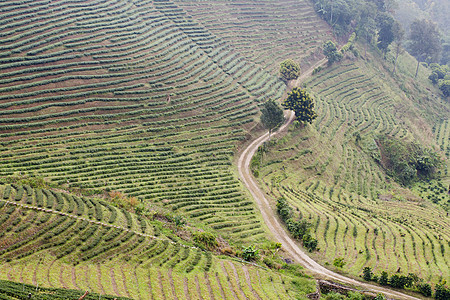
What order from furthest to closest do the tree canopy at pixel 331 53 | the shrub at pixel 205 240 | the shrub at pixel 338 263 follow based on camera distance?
the tree canopy at pixel 331 53, the shrub at pixel 338 263, the shrub at pixel 205 240

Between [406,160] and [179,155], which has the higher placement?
[179,155]

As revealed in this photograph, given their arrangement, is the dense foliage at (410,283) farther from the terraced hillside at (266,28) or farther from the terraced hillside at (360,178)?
the terraced hillside at (266,28)

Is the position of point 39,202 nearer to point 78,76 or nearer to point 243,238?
point 243,238

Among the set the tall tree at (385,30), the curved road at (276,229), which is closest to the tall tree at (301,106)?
the curved road at (276,229)

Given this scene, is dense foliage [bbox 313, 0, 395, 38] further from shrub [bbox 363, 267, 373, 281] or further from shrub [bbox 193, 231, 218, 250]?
shrub [bbox 193, 231, 218, 250]

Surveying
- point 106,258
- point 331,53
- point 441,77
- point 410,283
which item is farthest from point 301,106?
point 441,77

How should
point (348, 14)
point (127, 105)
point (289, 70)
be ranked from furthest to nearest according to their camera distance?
point (348, 14)
point (289, 70)
point (127, 105)

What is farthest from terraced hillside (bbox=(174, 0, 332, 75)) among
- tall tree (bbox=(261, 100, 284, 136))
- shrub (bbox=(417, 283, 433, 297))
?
shrub (bbox=(417, 283, 433, 297))

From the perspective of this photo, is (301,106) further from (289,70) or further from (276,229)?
(276,229)
